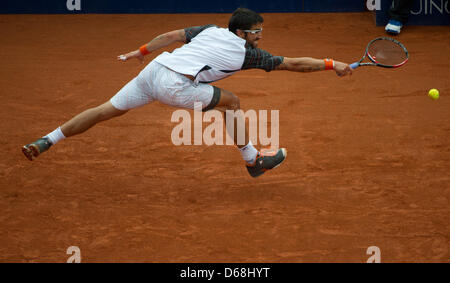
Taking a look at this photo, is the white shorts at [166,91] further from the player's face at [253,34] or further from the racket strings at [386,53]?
the racket strings at [386,53]

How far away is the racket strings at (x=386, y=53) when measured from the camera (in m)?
5.47

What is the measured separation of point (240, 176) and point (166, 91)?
1189 millimetres

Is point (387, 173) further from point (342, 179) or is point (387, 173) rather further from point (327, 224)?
point (327, 224)

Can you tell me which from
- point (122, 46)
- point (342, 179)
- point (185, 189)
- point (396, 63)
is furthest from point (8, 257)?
point (122, 46)

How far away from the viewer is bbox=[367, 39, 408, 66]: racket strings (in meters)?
5.47

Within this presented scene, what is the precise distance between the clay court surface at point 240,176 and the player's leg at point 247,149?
0.22 meters

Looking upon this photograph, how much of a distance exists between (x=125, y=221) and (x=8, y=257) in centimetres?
87

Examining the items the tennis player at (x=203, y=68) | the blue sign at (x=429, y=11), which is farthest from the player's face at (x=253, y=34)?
the blue sign at (x=429, y=11)

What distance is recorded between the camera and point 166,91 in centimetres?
445

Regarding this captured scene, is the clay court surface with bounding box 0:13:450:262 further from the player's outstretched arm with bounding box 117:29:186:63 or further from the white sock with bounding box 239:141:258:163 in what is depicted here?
the player's outstretched arm with bounding box 117:29:186:63

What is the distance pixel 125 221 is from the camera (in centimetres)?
445

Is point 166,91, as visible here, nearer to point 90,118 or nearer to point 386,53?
point 90,118

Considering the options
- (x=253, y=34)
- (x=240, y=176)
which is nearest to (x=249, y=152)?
(x=240, y=176)

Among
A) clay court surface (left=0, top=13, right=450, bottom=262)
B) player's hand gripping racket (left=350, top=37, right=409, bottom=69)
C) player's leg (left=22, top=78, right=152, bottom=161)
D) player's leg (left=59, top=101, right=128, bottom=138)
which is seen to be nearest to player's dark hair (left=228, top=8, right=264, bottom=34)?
player's leg (left=22, top=78, right=152, bottom=161)
